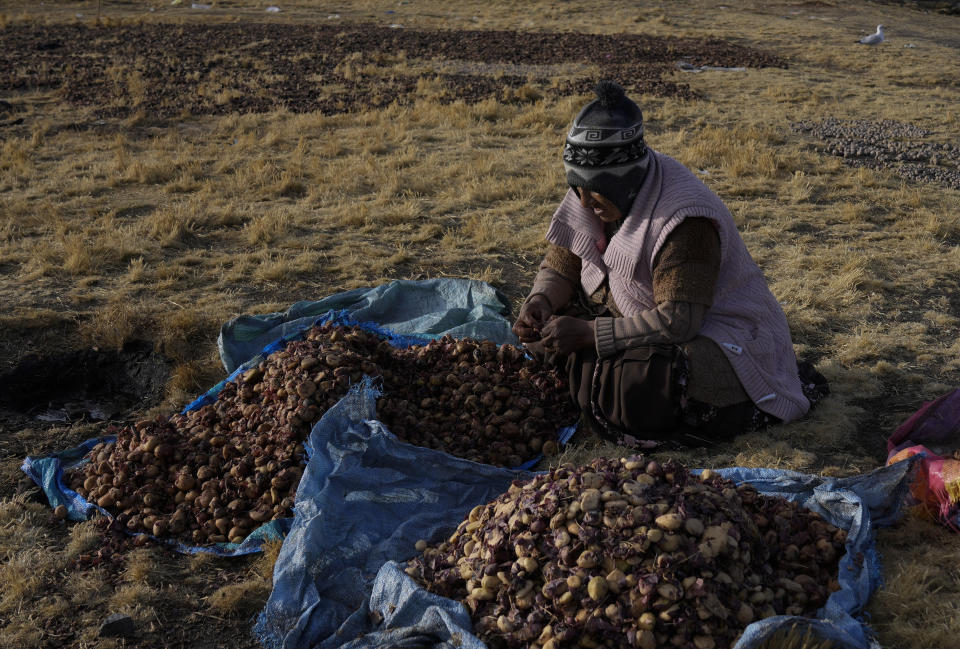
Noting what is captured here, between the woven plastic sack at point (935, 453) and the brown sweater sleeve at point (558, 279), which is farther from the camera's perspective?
the brown sweater sleeve at point (558, 279)

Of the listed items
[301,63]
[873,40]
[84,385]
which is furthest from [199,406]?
[873,40]

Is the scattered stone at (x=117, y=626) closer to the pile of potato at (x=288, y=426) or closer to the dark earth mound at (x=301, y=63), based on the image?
the pile of potato at (x=288, y=426)

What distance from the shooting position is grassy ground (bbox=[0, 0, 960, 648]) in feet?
8.59

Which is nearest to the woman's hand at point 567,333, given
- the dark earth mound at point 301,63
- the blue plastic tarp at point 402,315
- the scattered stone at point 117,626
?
the blue plastic tarp at point 402,315

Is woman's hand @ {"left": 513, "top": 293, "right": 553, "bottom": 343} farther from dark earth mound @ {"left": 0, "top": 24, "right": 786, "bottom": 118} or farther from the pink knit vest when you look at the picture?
dark earth mound @ {"left": 0, "top": 24, "right": 786, "bottom": 118}

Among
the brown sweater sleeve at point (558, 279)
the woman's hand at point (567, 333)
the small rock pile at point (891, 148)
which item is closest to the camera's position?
the woman's hand at point (567, 333)

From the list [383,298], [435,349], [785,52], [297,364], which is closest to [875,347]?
[435,349]

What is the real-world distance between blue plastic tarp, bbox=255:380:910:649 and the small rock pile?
5202 mm

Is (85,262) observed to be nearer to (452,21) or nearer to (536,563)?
(536,563)

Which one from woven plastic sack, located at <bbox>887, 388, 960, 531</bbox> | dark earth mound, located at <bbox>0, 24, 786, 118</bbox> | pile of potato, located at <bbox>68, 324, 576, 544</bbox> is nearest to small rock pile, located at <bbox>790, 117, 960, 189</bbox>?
dark earth mound, located at <bbox>0, 24, 786, 118</bbox>

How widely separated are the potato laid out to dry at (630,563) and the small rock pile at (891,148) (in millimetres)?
5649

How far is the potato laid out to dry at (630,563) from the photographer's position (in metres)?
2.02

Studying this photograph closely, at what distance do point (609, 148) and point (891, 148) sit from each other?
6.00 metres

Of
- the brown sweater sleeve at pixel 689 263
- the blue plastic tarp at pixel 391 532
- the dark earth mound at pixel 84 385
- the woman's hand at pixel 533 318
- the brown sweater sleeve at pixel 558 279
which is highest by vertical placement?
the brown sweater sleeve at pixel 689 263
